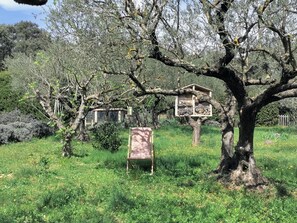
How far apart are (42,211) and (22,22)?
69.4m

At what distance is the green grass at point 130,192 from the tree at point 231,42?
3.64 ft

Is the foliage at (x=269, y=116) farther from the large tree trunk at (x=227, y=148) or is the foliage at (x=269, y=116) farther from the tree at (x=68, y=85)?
the large tree trunk at (x=227, y=148)

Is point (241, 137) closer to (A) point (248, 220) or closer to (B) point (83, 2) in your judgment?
(A) point (248, 220)

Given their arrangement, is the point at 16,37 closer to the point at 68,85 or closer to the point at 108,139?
the point at 68,85

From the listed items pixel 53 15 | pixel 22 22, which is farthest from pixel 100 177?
pixel 22 22

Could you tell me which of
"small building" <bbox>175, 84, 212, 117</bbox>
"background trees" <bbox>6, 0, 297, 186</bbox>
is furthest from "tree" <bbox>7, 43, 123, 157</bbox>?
"background trees" <bbox>6, 0, 297, 186</bbox>

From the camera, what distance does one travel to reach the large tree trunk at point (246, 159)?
9.46 m

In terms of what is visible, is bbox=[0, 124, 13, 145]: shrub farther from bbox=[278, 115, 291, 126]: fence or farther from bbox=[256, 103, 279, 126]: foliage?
bbox=[278, 115, 291, 126]: fence

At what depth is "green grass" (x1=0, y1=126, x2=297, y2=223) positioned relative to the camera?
6973 mm

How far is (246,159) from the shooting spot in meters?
9.75

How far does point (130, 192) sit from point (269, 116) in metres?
31.5

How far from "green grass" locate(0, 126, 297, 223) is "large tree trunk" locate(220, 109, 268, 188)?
40cm

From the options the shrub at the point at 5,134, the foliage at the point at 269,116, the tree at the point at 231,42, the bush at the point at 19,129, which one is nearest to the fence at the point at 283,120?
the foliage at the point at 269,116

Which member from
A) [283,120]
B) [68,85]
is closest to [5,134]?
[68,85]
